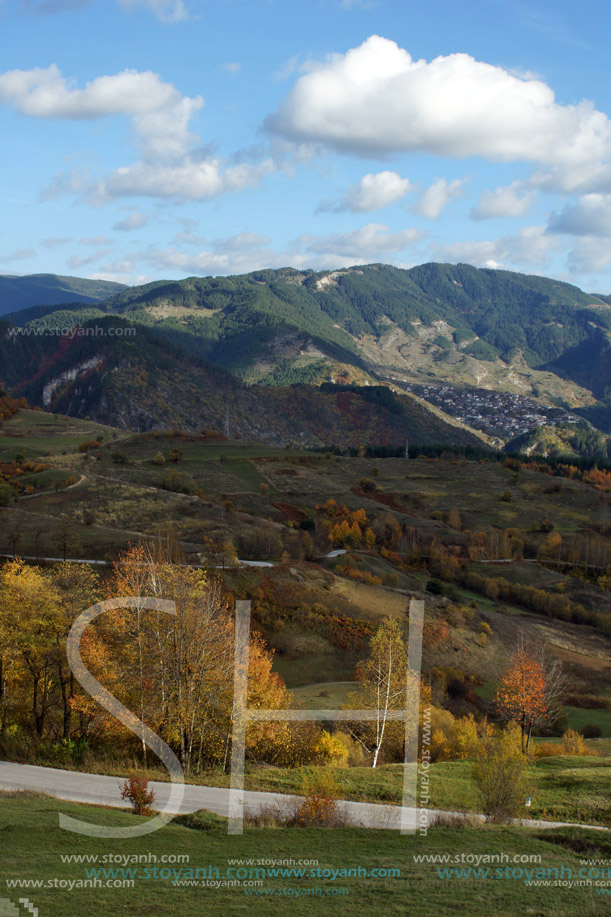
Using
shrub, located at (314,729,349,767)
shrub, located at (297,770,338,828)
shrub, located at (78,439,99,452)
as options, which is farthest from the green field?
shrub, located at (78,439,99,452)

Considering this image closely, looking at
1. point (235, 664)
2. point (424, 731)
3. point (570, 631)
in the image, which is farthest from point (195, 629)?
point (570, 631)

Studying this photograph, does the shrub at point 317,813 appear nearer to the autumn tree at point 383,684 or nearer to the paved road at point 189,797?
the paved road at point 189,797

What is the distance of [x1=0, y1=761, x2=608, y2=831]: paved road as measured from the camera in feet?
70.9

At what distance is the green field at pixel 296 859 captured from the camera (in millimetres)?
13492

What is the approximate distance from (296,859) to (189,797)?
8.01 m

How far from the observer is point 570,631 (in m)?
98.6

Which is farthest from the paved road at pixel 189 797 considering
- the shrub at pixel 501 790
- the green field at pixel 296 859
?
the green field at pixel 296 859

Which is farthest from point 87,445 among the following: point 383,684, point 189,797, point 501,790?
point 501,790

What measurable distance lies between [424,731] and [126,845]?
28.6 meters

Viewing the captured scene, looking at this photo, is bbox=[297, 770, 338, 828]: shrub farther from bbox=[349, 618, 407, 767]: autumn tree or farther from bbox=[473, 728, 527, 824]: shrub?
bbox=[349, 618, 407, 767]: autumn tree

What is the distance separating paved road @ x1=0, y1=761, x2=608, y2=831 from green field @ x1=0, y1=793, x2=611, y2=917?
77.8 inches

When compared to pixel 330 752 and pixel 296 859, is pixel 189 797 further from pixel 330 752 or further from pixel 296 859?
pixel 330 752

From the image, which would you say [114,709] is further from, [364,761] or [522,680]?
[522,680]

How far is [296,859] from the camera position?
16.4 metres
